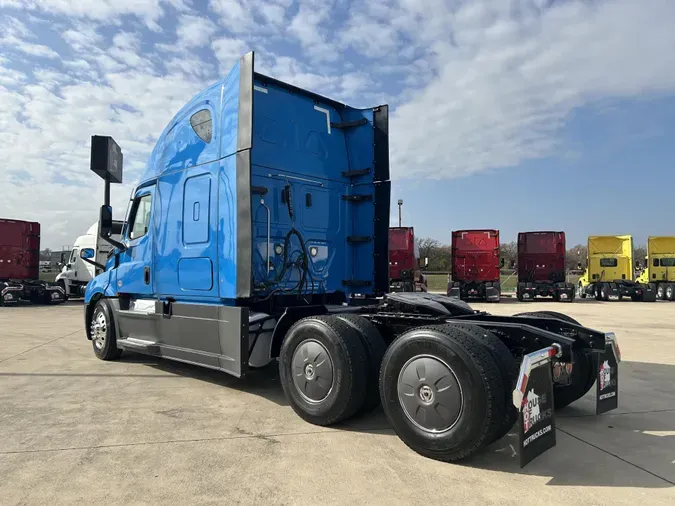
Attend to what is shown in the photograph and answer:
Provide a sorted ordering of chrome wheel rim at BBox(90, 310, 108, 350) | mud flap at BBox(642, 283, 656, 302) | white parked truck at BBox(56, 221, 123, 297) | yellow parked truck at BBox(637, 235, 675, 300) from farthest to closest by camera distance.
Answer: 1. yellow parked truck at BBox(637, 235, 675, 300)
2. mud flap at BBox(642, 283, 656, 302)
3. white parked truck at BBox(56, 221, 123, 297)
4. chrome wheel rim at BBox(90, 310, 108, 350)

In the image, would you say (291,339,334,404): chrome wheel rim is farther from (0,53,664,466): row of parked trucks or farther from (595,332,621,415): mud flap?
(595,332,621,415): mud flap

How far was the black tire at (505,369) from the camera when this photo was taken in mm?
3514

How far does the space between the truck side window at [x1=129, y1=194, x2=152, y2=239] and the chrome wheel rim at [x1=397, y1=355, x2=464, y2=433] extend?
456 centimetres

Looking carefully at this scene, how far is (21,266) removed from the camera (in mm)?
21500

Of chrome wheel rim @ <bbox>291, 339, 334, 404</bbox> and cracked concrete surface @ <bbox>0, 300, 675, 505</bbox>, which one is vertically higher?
chrome wheel rim @ <bbox>291, 339, 334, 404</bbox>

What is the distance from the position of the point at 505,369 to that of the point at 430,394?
590mm

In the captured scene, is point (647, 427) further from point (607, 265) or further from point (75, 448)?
point (607, 265)

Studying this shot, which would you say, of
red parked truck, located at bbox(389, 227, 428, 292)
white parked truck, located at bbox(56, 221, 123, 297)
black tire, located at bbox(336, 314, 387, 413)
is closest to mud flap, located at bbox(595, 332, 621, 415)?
black tire, located at bbox(336, 314, 387, 413)

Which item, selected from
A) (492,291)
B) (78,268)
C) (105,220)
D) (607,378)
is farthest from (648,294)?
(78,268)

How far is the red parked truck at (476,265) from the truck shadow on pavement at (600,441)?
16199 mm

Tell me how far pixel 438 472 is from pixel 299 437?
1304 mm

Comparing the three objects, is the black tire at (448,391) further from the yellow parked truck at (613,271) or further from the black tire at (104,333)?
the yellow parked truck at (613,271)

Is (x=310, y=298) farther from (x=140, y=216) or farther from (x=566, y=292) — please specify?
(x=566, y=292)

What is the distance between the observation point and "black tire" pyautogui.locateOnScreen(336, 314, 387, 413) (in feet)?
14.6
